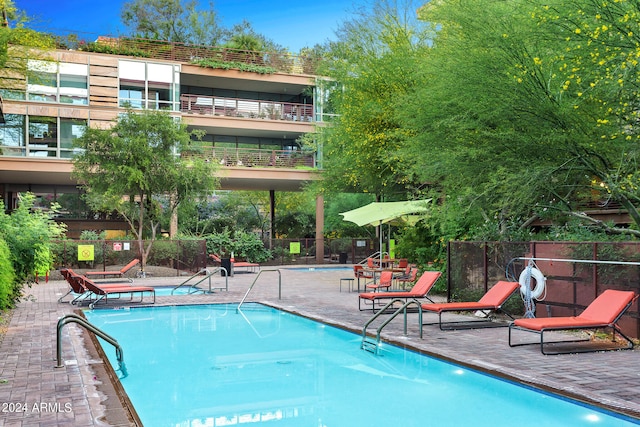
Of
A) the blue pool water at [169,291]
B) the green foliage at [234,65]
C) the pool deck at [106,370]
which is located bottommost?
the blue pool water at [169,291]

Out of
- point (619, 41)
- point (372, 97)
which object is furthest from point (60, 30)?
point (619, 41)

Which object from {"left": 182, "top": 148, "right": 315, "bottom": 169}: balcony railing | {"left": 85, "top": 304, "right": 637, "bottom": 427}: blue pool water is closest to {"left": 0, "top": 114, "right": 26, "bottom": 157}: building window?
{"left": 182, "top": 148, "right": 315, "bottom": 169}: balcony railing

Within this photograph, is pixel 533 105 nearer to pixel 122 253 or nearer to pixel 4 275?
pixel 4 275

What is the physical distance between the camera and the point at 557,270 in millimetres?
10898

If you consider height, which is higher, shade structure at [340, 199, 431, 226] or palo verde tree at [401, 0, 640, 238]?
palo verde tree at [401, 0, 640, 238]

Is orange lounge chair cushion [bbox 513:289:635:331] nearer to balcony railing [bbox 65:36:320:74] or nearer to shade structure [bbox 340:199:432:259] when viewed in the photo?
shade structure [bbox 340:199:432:259]

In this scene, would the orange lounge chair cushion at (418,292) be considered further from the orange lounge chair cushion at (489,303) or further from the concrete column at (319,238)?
the concrete column at (319,238)

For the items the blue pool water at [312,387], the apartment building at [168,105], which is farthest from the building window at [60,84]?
the blue pool water at [312,387]

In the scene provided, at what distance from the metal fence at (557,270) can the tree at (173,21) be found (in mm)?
29270

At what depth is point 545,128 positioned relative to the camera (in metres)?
11.4

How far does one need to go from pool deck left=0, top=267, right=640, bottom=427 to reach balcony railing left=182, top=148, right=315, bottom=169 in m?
18.7

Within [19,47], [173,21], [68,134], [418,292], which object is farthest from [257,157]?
[418,292]

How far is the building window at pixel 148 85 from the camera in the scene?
104 feet

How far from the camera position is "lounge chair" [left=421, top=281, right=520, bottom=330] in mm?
10516
